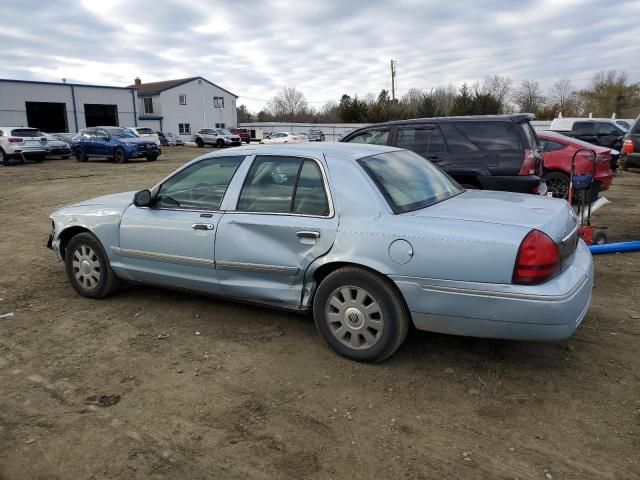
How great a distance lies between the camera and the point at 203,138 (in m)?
42.0

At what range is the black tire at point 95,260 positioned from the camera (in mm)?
5070

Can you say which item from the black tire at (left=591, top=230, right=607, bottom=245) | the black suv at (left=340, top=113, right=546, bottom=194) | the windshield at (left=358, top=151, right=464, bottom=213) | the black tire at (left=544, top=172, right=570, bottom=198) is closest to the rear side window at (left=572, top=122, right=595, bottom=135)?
the black tire at (left=544, top=172, right=570, bottom=198)

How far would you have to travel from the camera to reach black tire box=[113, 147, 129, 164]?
2355 cm

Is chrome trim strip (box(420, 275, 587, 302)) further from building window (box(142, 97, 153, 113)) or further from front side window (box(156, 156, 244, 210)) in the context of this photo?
building window (box(142, 97, 153, 113))

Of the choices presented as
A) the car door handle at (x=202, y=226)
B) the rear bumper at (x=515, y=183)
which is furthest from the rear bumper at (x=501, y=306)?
the rear bumper at (x=515, y=183)

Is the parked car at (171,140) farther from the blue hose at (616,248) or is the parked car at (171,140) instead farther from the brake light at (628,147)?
the blue hose at (616,248)

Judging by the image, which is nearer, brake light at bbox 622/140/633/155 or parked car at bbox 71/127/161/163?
brake light at bbox 622/140/633/155

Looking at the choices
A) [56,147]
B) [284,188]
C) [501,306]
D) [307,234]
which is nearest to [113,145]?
[56,147]

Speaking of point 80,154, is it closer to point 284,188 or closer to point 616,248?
point 284,188

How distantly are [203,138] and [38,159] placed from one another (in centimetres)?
1810

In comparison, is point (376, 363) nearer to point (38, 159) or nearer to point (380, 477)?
point (380, 477)

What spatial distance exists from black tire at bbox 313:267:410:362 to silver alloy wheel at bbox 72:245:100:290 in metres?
2.50

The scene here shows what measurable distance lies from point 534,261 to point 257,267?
1985 millimetres

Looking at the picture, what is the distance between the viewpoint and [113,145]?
77.7 ft
